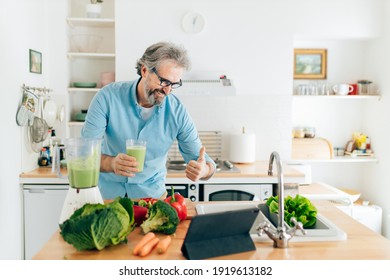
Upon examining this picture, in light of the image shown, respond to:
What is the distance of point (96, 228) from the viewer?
4.52 feet

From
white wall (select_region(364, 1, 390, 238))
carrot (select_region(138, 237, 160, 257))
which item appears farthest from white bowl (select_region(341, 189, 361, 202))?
carrot (select_region(138, 237, 160, 257))

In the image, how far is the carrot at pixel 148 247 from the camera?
1.39 meters

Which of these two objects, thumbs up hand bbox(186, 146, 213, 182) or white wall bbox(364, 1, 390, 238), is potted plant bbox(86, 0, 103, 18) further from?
white wall bbox(364, 1, 390, 238)

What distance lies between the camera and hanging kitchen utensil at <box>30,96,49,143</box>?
3.20m

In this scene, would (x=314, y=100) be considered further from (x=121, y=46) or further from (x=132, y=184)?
(x=132, y=184)

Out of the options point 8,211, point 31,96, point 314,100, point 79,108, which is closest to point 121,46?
point 79,108

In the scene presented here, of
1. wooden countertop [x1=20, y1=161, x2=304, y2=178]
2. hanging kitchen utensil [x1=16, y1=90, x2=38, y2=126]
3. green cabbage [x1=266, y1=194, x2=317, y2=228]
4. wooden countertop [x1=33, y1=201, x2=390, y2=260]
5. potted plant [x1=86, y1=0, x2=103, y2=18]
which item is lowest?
wooden countertop [x1=33, y1=201, x2=390, y2=260]

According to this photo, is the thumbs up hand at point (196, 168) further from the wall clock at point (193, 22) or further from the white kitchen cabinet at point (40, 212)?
the wall clock at point (193, 22)

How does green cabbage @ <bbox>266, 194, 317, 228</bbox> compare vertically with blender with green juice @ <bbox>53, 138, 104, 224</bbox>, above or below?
below

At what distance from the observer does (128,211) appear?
1605 millimetres

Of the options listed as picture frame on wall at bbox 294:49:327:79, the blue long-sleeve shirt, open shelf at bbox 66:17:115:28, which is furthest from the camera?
picture frame on wall at bbox 294:49:327:79

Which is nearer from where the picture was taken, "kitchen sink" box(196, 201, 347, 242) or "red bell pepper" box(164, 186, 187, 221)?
"kitchen sink" box(196, 201, 347, 242)

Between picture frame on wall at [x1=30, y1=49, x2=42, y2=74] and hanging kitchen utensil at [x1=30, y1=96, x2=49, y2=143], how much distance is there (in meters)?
0.22

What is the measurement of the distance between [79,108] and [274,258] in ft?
9.45
